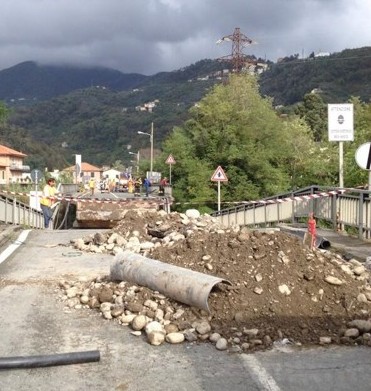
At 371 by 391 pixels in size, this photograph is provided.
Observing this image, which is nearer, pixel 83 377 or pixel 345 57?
pixel 83 377

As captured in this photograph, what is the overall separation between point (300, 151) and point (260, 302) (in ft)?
128

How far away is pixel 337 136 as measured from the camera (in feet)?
47.2

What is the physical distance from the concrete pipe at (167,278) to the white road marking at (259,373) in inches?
38.0

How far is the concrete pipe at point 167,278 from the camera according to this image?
5.84 metres

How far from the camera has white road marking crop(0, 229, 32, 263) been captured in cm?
1079

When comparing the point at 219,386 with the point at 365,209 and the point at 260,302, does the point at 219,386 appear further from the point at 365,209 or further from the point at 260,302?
the point at 365,209

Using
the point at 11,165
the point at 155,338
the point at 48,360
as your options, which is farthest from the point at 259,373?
the point at 11,165

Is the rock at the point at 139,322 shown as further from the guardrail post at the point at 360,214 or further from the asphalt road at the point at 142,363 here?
the guardrail post at the point at 360,214

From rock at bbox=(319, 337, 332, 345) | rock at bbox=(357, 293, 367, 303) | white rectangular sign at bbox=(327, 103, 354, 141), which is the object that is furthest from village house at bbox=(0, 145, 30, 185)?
rock at bbox=(319, 337, 332, 345)

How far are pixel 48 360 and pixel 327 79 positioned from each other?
12362 centimetres

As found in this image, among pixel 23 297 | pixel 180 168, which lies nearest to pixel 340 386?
pixel 23 297

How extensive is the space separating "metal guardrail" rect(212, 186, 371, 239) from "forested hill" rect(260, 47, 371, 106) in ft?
Result: 270

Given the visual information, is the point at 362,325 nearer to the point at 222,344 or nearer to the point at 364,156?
the point at 222,344

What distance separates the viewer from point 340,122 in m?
14.4
